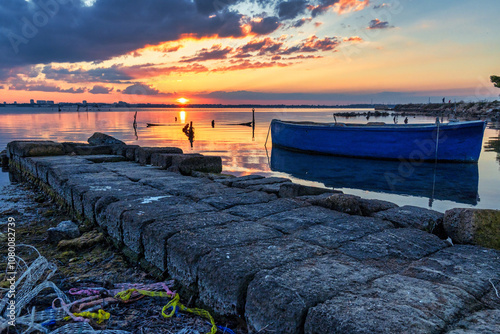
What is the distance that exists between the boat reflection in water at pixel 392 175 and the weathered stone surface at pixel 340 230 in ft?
29.1

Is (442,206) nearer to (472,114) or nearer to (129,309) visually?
(129,309)

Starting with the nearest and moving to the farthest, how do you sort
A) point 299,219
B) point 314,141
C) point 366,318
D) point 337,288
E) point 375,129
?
point 366,318, point 337,288, point 299,219, point 375,129, point 314,141

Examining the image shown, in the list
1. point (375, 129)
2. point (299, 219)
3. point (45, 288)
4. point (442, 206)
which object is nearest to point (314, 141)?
point (375, 129)

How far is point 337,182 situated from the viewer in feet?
44.4

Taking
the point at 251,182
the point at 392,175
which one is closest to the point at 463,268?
the point at 251,182

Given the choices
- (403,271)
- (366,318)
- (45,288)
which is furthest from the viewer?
(45,288)

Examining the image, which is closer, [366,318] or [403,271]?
[366,318]

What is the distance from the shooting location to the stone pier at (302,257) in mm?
1661

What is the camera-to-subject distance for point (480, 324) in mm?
1555

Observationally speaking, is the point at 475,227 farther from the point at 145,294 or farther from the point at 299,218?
the point at 145,294

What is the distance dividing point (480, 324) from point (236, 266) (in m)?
1.29

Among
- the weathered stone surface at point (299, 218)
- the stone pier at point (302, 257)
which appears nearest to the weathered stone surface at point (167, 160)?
the stone pier at point (302, 257)

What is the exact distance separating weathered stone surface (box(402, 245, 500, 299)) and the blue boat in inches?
582

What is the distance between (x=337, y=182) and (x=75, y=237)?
11.2m
